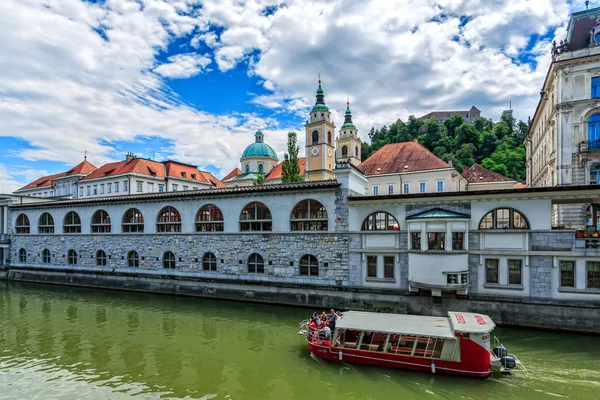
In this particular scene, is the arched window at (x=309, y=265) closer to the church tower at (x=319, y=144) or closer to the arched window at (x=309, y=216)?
the arched window at (x=309, y=216)

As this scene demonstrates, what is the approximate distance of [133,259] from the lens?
26156 millimetres

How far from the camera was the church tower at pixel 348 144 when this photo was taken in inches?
2378

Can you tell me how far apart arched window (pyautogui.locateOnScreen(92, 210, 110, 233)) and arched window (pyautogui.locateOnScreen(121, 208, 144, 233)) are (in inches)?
76.4

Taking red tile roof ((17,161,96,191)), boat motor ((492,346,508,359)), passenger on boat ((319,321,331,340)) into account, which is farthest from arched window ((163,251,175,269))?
red tile roof ((17,161,96,191))

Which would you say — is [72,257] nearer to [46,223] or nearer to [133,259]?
[46,223]

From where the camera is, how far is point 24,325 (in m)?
17.3

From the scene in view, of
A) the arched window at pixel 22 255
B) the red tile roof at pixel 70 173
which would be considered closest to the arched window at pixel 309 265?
the arched window at pixel 22 255

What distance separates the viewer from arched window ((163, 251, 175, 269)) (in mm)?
24594

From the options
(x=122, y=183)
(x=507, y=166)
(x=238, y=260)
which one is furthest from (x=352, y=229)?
(x=507, y=166)

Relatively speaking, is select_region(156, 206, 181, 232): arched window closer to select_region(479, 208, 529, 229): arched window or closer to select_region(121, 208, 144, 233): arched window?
select_region(121, 208, 144, 233): arched window

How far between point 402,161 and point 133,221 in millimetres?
31437

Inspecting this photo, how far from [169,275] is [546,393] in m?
21.8

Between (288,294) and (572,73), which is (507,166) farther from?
(288,294)

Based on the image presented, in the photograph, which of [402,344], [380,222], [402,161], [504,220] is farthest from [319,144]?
[402,344]
